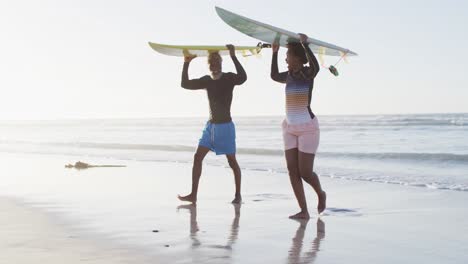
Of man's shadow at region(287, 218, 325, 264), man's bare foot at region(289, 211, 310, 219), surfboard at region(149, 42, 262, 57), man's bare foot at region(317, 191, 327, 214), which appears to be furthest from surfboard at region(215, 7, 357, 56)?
man's shadow at region(287, 218, 325, 264)

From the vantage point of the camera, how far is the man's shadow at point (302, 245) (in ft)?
15.5

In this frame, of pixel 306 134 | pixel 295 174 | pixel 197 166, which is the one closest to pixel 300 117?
pixel 306 134

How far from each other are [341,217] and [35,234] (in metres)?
3.06

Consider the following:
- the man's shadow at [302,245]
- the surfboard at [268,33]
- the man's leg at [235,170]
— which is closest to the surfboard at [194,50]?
the surfboard at [268,33]

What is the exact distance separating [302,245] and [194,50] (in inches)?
144

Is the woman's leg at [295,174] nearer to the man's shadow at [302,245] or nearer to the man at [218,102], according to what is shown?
the man's shadow at [302,245]

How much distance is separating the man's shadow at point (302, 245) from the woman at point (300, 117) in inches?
21.1

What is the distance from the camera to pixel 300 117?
6.43 m

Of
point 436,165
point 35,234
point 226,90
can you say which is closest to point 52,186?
point 226,90

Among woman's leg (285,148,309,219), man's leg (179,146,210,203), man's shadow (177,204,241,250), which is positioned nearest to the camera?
man's shadow (177,204,241,250)

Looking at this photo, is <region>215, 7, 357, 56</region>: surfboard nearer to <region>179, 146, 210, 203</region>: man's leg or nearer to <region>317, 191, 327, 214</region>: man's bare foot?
<region>179, 146, 210, 203</region>: man's leg

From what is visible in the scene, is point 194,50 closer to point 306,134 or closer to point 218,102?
point 218,102

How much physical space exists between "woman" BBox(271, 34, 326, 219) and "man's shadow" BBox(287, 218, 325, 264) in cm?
54

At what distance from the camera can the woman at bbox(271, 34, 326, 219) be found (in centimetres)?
640
